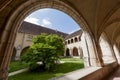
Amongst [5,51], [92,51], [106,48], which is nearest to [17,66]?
[5,51]

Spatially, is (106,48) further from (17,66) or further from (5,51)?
(17,66)

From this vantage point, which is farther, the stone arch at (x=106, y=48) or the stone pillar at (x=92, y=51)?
the stone arch at (x=106, y=48)

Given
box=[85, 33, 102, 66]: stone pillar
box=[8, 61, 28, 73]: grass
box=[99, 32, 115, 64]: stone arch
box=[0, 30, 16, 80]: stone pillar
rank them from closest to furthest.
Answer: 1. box=[0, 30, 16, 80]: stone pillar
2. box=[85, 33, 102, 66]: stone pillar
3. box=[99, 32, 115, 64]: stone arch
4. box=[8, 61, 28, 73]: grass

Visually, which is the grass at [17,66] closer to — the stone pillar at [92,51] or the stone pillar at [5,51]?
the stone pillar at [5,51]

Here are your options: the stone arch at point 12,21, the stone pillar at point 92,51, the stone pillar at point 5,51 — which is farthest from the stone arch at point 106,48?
the stone pillar at point 5,51

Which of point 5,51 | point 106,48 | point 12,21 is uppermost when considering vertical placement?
point 12,21

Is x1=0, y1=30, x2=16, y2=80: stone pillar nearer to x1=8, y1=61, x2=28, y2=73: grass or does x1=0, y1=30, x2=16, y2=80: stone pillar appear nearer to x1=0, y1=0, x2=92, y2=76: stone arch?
x1=0, y1=0, x2=92, y2=76: stone arch

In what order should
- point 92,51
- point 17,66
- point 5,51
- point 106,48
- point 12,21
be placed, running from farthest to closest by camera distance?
point 17,66
point 106,48
point 92,51
point 12,21
point 5,51

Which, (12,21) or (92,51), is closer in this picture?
(12,21)

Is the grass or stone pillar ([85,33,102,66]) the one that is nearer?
stone pillar ([85,33,102,66])

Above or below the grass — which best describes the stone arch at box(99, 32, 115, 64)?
above

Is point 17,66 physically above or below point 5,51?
below

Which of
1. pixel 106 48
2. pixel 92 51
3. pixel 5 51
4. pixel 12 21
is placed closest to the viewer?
pixel 5 51

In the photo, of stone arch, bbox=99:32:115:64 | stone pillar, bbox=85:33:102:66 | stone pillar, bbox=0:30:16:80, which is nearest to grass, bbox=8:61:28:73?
stone pillar, bbox=0:30:16:80
